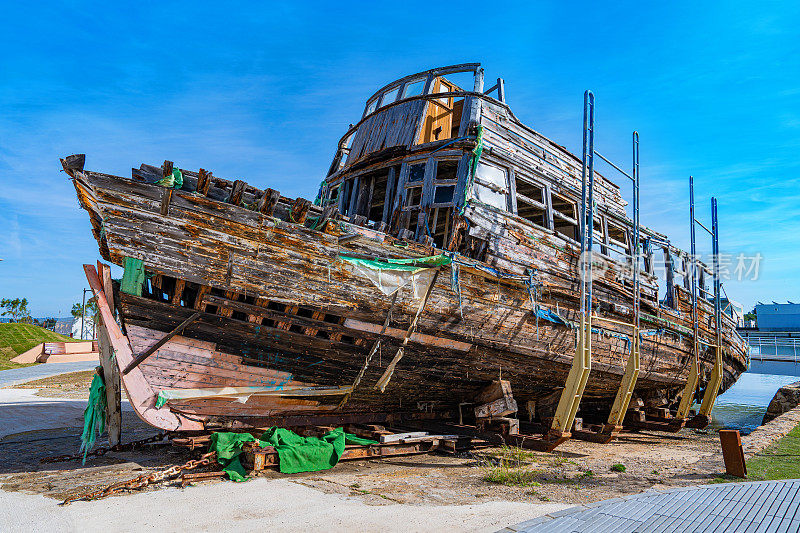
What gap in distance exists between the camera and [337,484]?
551cm

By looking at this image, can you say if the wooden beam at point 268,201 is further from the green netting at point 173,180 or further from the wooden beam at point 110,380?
the wooden beam at point 110,380

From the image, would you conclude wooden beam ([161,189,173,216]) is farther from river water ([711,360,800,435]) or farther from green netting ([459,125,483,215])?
river water ([711,360,800,435])

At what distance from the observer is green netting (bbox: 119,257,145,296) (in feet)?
16.9

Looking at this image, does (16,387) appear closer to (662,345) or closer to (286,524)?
(286,524)

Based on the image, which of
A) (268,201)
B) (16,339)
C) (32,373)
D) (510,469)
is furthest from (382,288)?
(16,339)

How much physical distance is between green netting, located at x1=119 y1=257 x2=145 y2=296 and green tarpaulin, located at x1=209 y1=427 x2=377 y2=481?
214cm

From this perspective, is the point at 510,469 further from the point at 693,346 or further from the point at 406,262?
the point at 693,346

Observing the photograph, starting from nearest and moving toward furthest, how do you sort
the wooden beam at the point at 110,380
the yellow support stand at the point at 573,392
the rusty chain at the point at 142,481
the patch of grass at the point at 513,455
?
1. the rusty chain at the point at 142,481
2. the wooden beam at the point at 110,380
3. the patch of grass at the point at 513,455
4. the yellow support stand at the point at 573,392

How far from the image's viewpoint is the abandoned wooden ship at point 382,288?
17.7 ft

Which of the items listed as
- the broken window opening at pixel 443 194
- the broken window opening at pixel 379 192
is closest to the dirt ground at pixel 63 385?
the broken window opening at pixel 379 192

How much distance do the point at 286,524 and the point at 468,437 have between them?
419 centimetres

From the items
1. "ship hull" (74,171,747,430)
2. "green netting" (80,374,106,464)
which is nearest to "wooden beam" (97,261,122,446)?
"green netting" (80,374,106,464)

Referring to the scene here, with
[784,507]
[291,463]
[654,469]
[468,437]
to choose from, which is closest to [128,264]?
[291,463]

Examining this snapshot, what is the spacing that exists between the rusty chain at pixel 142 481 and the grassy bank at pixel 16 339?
93.0ft
